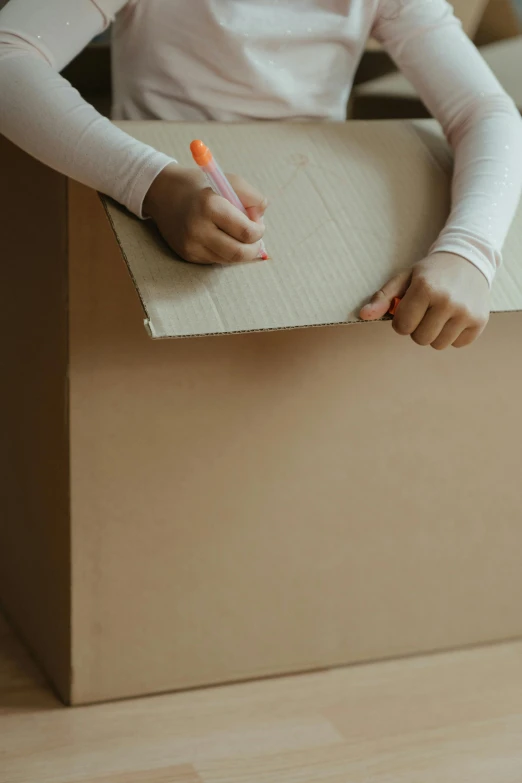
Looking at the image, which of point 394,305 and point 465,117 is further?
point 465,117

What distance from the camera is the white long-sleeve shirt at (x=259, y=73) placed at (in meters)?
0.66

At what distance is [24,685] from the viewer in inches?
31.8

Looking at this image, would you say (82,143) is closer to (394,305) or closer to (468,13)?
(394,305)

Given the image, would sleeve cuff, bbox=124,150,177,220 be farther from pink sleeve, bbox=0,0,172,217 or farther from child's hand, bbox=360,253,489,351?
child's hand, bbox=360,253,489,351

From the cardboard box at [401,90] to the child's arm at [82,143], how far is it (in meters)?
0.34

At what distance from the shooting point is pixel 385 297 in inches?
25.0

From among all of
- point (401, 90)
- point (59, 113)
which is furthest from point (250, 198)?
point (401, 90)

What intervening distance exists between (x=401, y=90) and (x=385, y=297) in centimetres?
38

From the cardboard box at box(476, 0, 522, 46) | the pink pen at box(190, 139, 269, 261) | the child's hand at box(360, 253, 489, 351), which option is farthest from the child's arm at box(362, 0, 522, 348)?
the cardboard box at box(476, 0, 522, 46)

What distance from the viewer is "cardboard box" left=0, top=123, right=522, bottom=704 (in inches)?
27.3

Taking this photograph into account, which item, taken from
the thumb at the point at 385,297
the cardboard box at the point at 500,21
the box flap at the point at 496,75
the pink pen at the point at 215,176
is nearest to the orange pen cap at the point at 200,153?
the pink pen at the point at 215,176

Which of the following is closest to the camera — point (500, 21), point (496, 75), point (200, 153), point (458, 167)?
point (200, 153)

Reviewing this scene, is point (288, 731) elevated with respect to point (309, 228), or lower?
lower

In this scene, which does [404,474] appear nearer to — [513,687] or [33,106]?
[513,687]
